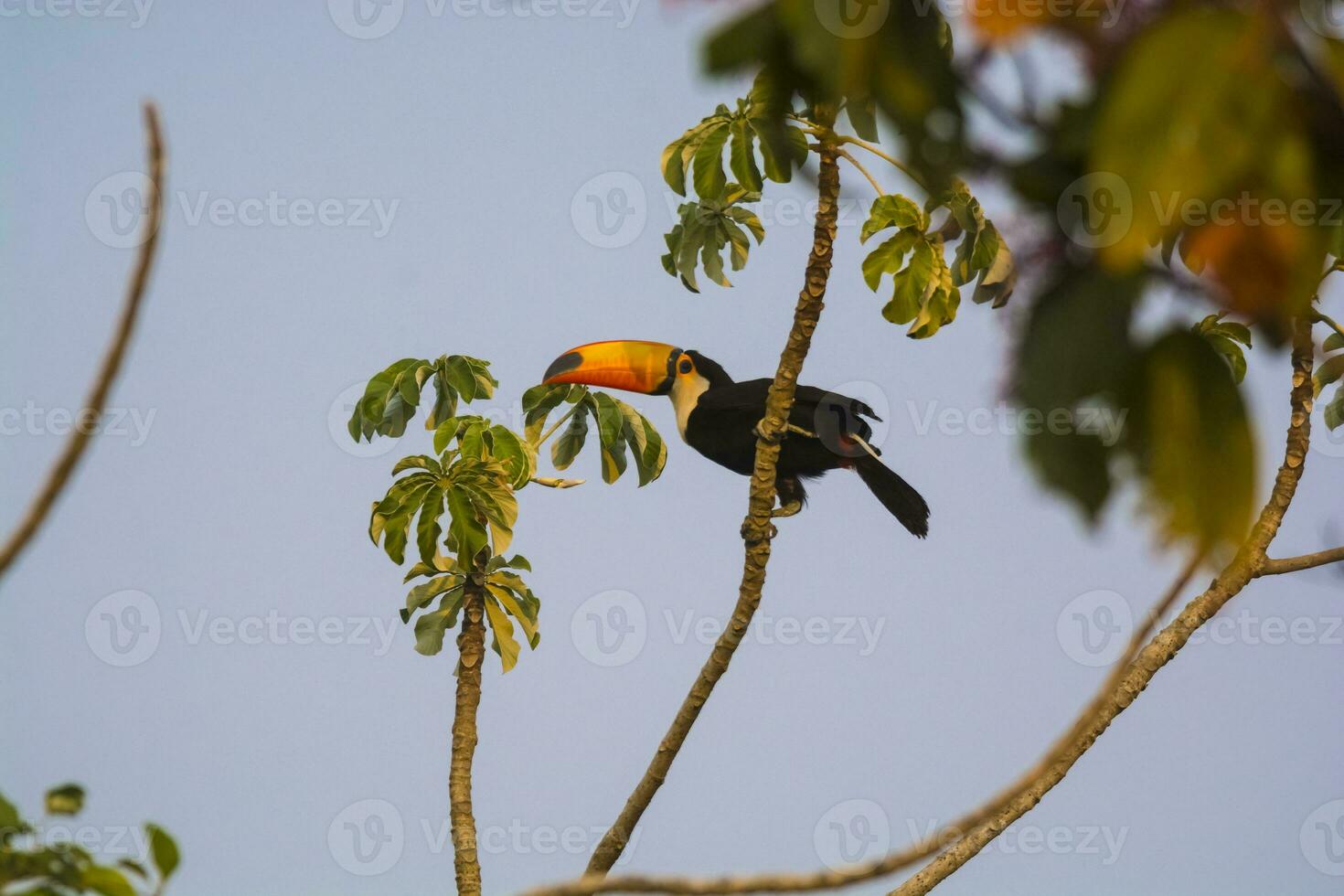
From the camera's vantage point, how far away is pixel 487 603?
6.18 meters

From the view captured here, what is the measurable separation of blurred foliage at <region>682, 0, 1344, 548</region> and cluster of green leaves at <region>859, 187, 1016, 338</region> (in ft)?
12.8

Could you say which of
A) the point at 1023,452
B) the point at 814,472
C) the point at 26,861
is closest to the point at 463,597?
the point at 814,472

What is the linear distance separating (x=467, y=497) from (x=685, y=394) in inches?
82.7

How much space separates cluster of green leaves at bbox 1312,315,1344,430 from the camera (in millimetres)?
6351

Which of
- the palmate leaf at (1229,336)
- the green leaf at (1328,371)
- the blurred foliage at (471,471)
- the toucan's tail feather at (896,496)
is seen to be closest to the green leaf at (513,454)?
the blurred foliage at (471,471)

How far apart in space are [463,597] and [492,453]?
28.1 inches

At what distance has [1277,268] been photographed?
3.86 ft

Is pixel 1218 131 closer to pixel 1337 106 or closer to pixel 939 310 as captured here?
pixel 1337 106

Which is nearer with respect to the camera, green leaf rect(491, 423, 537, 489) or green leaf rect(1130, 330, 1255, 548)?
green leaf rect(1130, 330, 1255, 548)

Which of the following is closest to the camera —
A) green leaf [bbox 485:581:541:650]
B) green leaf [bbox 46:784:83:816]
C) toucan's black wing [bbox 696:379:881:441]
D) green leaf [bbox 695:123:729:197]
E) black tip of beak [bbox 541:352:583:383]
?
green leaf [bbox 46:784:83:816]

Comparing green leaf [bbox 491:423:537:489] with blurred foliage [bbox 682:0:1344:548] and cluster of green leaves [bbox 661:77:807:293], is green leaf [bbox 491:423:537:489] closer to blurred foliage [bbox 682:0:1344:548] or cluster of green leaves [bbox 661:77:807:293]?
cluster of green leaves [bbox 661:77:807:293]

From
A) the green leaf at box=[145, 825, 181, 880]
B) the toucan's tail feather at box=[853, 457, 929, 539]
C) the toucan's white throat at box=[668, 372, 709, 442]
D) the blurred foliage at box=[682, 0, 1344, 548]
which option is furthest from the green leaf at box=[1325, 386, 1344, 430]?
the green leaf at box=[145, 825, 181, 880]

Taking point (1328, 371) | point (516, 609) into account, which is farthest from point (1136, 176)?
point (1328, 371)

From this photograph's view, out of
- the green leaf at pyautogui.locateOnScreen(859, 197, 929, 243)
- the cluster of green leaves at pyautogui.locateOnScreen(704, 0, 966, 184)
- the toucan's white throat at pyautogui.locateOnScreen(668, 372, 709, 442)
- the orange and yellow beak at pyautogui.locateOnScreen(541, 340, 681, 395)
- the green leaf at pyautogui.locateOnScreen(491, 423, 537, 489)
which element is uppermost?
the green leaf at pyautogui.locateOnScreen(859, 197, 929, 243)
